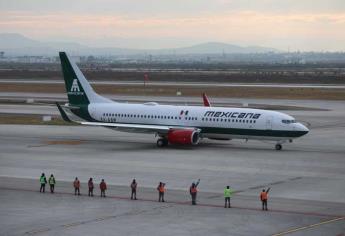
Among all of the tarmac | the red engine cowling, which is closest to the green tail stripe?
the tarmac

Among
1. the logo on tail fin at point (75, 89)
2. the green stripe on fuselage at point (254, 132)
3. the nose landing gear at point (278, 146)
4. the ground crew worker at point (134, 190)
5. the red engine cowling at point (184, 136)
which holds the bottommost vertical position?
the ground crew worker at point (134, 190)

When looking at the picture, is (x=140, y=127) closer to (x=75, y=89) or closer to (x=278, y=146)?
(x=75, y=89)

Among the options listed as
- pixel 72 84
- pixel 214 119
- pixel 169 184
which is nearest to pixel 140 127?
pixel 214 119

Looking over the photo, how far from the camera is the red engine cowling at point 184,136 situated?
6325 centimetres

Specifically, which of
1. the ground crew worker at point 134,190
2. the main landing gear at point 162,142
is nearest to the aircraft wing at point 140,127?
the main landing gear at point 162,142

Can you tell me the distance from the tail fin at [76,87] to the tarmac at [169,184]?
139 inches

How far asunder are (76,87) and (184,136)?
1461cm

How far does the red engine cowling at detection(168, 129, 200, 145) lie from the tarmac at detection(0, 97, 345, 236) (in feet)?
2.40

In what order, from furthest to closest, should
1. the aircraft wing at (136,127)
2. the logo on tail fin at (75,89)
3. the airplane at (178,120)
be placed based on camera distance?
the logo on tail fin at (75,89)
the aircraft wing at (136,127)
the airplane at (178,120)

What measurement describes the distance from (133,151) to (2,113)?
39.4m

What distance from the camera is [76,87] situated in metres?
72.7

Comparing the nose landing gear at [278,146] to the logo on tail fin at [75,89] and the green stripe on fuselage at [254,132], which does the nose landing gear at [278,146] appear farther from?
the logo on tail fin at [75,89]

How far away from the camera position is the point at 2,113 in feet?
315

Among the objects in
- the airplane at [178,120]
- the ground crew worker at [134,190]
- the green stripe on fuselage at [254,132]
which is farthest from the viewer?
the airplane at [178,120]
